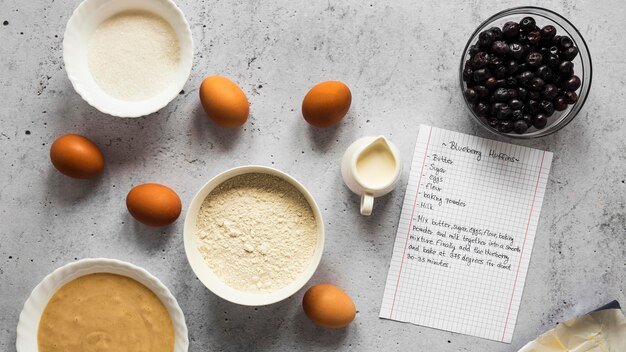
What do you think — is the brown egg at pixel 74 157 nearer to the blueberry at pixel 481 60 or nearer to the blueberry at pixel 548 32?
the blueberry at pixel 481 60

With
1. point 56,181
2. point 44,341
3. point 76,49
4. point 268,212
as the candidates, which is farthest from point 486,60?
point 44,341

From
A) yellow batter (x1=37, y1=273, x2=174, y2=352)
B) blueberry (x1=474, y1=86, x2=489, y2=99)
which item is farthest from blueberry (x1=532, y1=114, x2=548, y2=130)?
yellow batter (x1=37, y1=273, x2=174, y2=352)

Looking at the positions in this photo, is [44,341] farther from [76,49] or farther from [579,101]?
[579,101]

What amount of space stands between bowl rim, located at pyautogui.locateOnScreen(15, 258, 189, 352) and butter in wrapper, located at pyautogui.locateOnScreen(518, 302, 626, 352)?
746 millimetres

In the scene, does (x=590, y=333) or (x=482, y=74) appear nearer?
(x=482, y=74)

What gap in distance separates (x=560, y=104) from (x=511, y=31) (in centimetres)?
17

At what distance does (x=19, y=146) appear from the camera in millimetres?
1179

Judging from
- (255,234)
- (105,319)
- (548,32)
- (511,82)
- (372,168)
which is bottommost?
(105,319)

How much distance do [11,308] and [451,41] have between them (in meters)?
1.10

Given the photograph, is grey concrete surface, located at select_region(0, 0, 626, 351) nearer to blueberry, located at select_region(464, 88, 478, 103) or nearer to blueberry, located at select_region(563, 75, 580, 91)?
blueberry, located at select_region(464, 88, 478, 103)

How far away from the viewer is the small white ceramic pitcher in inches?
42.3

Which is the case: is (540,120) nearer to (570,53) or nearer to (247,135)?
(570,53)

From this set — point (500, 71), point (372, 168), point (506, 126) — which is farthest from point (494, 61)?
point (372, 168)

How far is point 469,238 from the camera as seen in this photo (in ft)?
3.92
